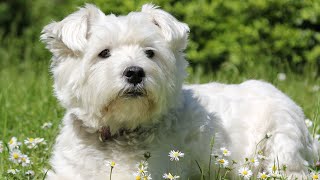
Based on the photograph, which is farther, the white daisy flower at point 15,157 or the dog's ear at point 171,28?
the white daisy flower at point 15,157

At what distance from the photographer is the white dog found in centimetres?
407

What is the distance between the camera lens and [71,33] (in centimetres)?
424

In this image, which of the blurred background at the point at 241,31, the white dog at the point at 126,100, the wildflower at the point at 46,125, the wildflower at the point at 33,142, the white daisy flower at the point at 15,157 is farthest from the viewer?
the blurred background at the point at 241,31

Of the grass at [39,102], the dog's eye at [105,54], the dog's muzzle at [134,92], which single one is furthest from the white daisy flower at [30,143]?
the dog's muzzle at [134,92]

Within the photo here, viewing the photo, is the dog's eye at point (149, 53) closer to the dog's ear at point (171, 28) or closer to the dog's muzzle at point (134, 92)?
the dog's ear at point (171, 28)

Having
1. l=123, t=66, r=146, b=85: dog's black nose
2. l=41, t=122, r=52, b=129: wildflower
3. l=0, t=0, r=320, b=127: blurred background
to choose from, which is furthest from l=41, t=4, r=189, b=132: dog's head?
l=0, t=0, r=320, b=127: blurred background

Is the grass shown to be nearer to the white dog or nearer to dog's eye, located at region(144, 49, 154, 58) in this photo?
the white dog

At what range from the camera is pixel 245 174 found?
3.98 meters

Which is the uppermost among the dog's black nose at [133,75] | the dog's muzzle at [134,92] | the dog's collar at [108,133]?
the dog's black nose at [133,75]

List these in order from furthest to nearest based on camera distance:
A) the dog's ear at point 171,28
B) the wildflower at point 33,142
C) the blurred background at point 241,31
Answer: the blurred background at point 241,31, the wildflower at point 33,142, the dog's ear at point 171,28

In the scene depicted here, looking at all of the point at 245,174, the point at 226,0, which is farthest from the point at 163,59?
the point at 226,0

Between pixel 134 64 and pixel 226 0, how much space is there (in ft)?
19.8

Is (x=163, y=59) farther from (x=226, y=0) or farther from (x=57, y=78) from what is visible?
(x=226, y=0)

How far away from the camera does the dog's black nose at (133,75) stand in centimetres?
396
